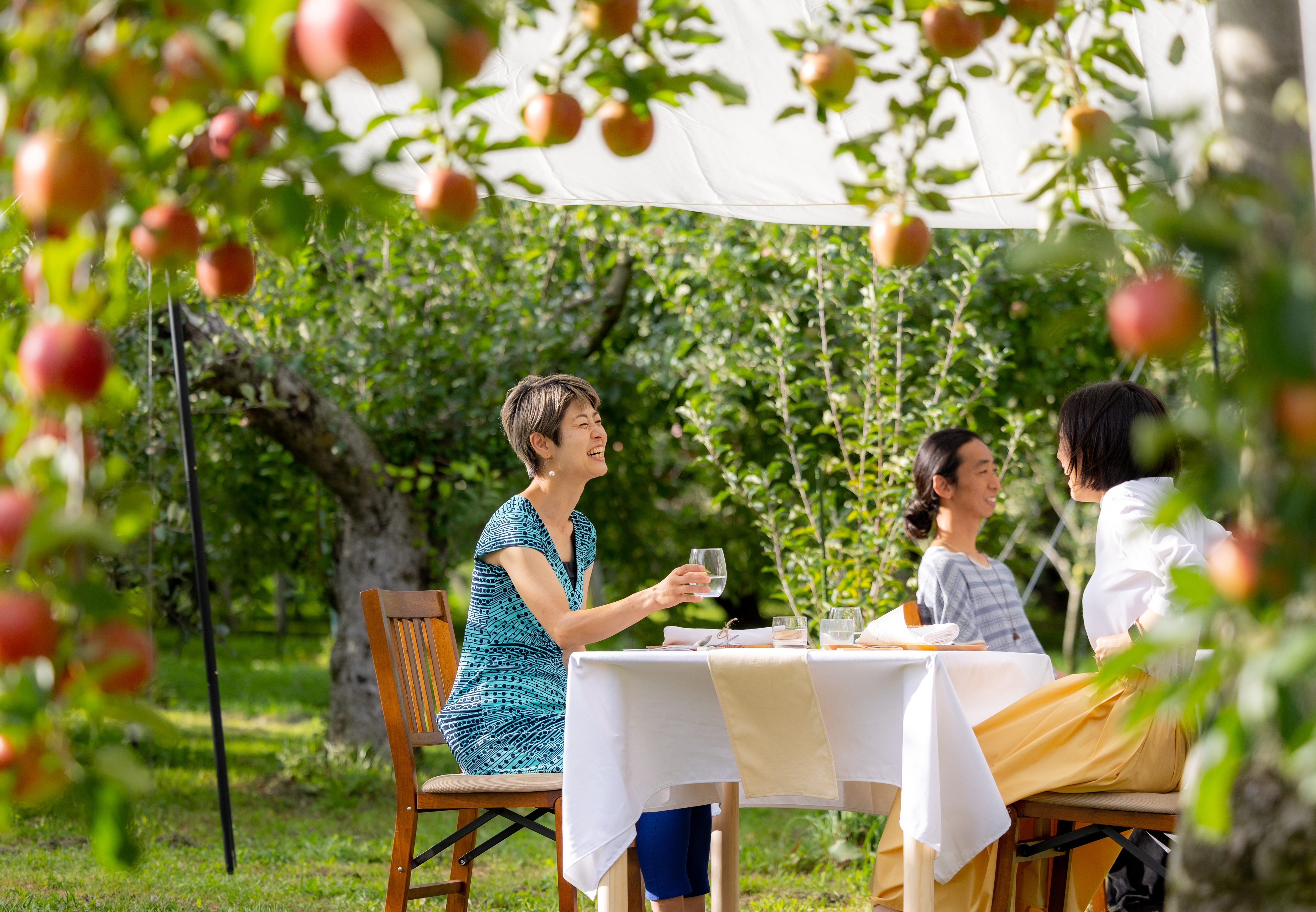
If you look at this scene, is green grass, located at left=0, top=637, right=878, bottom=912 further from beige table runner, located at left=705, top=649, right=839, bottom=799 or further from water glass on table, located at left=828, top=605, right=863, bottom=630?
beige table runner, located at left=705, top=649, right=839, bottom=799

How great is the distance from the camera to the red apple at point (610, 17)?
89 centimetres

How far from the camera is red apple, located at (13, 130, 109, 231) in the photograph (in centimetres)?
73

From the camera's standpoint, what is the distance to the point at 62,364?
75 centimetres

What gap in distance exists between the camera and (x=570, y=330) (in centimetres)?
624

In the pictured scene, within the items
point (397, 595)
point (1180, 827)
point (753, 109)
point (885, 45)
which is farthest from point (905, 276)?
point (1180, 827)

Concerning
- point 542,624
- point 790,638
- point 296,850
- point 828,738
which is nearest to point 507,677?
point 542,624

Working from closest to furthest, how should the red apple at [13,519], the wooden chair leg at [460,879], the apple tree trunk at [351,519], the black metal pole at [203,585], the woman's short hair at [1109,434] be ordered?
the red apple at [13,519] → the woman's short hair at [1109,434] → the wooden chair leg at [460,879] → the black metal pole at [203,585] → the apple tree trunk at [351,519]

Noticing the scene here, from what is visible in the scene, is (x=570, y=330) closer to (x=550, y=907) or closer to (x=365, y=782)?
(x=365, y=782)

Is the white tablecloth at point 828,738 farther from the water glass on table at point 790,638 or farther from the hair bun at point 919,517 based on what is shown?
the hair bun at point 919,517

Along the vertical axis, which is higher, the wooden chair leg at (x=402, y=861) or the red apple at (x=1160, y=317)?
the red apple at (x=1160, y=317)

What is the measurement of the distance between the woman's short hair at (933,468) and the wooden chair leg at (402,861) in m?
1.58

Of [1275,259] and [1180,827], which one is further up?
[1275,259]

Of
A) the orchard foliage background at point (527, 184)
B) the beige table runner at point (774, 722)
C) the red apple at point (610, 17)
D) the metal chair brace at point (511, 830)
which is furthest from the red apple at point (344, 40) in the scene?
the metal chair brace at point (511, 830)

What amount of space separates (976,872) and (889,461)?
2.21 m
